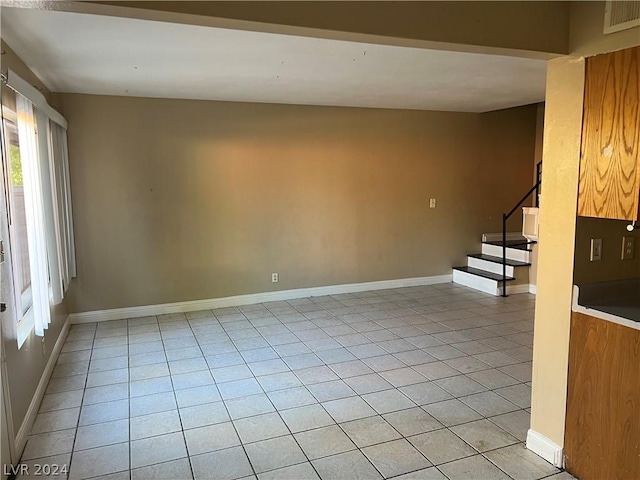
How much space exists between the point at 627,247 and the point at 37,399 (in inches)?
142

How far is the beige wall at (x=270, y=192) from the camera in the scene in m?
4.83

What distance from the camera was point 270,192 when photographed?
546 cm

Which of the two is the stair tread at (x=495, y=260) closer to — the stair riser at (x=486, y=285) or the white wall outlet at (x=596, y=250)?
the stair riser at (x=486, y=285)

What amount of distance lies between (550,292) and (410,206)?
157 inches

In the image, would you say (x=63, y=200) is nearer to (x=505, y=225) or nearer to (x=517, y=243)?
(x=505, y=225)

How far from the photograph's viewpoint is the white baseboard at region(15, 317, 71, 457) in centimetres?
252

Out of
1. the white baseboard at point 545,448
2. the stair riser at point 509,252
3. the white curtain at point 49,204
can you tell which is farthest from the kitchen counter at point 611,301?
the stair riser at point 509,252

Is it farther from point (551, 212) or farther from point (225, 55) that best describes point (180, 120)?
point (551, 212)

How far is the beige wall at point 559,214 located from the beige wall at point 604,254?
0.14 feet

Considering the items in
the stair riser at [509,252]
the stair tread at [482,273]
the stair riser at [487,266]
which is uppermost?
the stair riser at [509,252]

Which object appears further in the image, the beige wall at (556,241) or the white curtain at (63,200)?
the white curtain at (63,200)

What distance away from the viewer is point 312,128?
5559 mm

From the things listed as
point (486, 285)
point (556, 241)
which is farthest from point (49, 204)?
point (486, 285)

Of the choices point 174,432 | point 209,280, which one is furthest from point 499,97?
point 174,432
